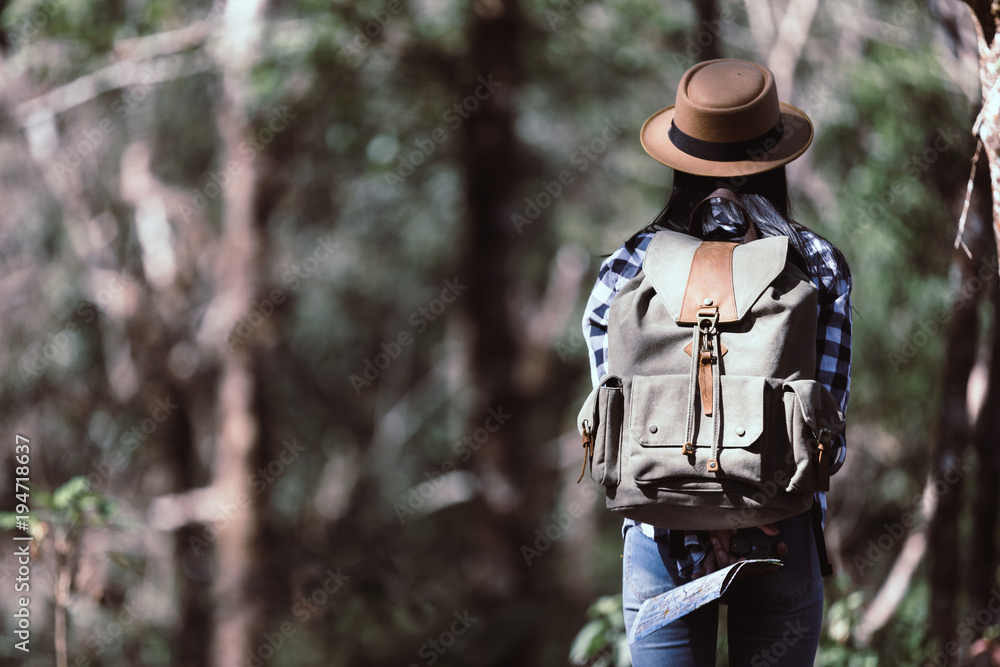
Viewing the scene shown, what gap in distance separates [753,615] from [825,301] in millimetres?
667

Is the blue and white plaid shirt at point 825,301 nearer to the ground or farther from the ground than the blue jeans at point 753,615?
farther from the ground

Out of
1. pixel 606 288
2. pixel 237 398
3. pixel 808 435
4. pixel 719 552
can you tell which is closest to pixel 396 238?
pixel 237 398

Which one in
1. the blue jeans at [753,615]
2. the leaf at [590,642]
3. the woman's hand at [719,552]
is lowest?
the leaf at [590,642]

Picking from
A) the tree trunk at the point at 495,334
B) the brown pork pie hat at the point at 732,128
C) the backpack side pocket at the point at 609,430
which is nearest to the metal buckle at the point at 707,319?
the backpack side pocket at the point at 609,430

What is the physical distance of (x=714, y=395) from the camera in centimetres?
172

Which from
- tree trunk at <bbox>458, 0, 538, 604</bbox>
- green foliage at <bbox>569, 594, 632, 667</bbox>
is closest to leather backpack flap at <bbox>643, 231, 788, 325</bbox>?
green foliage at <bbox>569, 594, 632, 667</bbox>

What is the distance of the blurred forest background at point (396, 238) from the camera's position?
375 cm

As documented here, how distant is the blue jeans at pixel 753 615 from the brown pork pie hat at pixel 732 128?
2.55 feet

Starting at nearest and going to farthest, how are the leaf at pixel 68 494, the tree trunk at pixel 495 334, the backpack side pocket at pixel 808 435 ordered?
the backpack side pocket at pixel 808 435, the leaf at pixel 68 494, the tree trunk at pixel 495 334

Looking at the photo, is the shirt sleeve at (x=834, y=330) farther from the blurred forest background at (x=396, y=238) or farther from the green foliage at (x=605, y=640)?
the green foliage at (x=605, y=640)

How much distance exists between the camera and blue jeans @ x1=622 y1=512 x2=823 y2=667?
1.78 meters

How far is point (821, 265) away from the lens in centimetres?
185

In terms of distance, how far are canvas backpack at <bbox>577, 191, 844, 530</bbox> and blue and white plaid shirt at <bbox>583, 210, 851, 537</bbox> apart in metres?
0.08

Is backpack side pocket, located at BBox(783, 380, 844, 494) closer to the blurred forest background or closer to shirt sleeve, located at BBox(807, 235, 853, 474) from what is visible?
shirt sleeve, located at BBox(807, 235, 853, 474)
